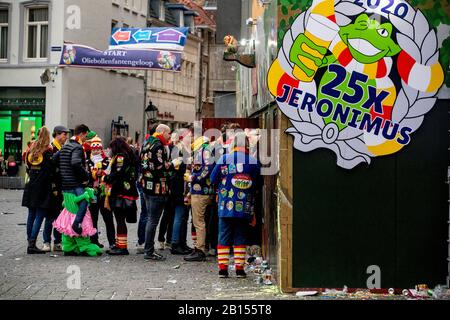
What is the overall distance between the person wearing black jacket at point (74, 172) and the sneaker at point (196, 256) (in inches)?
63.1

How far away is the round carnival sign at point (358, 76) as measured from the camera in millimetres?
10430

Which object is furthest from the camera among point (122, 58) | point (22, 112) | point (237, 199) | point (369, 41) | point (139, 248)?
point (22, 112)

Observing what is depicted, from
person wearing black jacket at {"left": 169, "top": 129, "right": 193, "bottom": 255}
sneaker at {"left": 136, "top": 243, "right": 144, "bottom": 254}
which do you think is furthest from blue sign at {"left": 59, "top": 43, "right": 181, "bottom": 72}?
person wearing black jacket at {"left": 169, "top": 129, "right": 193, "bottom": 255}

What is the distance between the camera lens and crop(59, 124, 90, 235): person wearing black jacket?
1433cm

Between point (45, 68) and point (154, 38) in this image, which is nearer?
point (154, 38)

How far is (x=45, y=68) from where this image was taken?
4041 centimetres

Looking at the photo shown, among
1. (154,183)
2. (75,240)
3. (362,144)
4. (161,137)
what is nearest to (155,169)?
(154,183)

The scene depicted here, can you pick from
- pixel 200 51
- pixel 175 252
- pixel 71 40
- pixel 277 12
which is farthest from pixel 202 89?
pixel 277 12

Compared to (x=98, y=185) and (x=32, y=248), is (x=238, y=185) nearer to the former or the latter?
(x=98, y=185)

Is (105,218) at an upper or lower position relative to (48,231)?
upper

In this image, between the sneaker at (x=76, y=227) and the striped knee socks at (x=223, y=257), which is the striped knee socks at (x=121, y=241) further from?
the striped knee socks at (x=223, y=257)

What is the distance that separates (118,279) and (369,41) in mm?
3978
